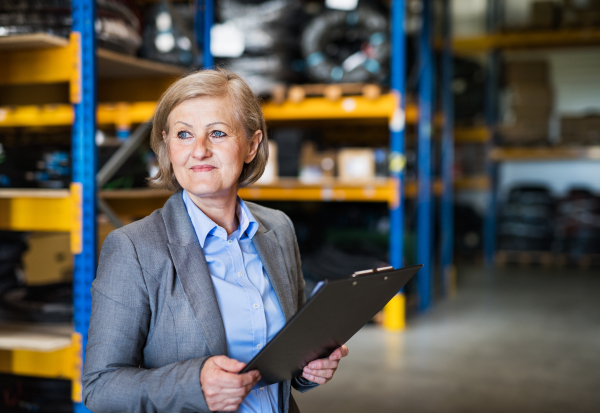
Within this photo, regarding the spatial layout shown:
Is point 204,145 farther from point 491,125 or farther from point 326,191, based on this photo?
point 491,125

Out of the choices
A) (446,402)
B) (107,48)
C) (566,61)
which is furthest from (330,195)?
(566,61)

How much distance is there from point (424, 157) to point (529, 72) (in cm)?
→ 429

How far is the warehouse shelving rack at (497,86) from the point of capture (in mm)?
8844

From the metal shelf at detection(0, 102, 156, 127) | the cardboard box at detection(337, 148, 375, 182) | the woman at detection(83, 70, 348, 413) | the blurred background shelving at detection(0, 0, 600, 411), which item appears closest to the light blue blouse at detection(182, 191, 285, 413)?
the woman at detection(83, 70, 348, 413)

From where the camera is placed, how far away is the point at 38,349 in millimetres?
2412

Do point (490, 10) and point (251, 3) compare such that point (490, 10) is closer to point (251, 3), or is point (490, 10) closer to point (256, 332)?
point (251, 3)

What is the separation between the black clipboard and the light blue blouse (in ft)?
0.37

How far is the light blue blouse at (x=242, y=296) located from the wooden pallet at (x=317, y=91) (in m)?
3.60

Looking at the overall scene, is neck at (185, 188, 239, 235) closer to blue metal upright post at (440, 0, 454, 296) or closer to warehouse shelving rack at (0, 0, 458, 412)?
warehouse shelving rack at (0, 0, 458, 412)

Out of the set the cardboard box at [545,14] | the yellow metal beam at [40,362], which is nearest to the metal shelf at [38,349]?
the yellow metal beam at [40,362]

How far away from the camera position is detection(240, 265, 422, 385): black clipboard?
1.16 meters

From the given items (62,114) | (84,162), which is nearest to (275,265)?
(84,162)

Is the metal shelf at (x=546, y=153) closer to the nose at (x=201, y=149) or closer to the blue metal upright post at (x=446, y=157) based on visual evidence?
the blue metal upright post at (x=446, y=157)

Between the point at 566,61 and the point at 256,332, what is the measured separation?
33.6 feet
